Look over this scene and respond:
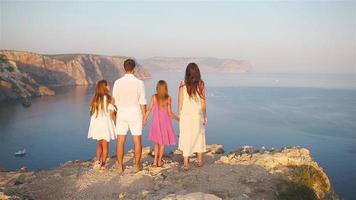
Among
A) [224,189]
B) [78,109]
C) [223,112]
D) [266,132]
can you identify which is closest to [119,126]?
[224,189]

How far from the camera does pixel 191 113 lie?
10344 mm

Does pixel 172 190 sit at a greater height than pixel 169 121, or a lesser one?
lesser

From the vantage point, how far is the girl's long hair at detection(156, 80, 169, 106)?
1030 centimetres

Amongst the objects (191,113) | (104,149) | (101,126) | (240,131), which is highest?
(191,113)

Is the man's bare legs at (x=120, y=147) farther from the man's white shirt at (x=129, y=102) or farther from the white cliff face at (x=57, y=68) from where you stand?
the white cliff face at (x=57, y=68)

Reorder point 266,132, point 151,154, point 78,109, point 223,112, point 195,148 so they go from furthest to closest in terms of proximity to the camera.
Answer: point 78,109
point 223,112
point 266,132
point 151,154
point 195,148

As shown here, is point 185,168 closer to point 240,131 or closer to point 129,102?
point 129,102

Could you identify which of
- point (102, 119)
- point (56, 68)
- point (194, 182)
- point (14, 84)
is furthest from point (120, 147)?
point (56, 68)

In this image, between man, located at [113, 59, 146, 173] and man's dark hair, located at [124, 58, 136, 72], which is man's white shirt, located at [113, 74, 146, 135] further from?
man's dark hair, located at [124, 58, 136, 72]

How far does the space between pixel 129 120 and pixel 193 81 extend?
1.84 m

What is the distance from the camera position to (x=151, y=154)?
14.8 meters

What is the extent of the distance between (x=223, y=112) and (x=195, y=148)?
64678mm

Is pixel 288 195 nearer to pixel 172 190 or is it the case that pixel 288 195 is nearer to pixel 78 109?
pixel 172 190

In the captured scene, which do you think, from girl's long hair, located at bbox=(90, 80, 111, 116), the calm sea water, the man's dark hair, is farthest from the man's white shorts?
the calm sea water
